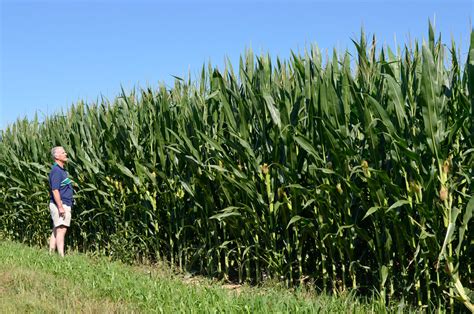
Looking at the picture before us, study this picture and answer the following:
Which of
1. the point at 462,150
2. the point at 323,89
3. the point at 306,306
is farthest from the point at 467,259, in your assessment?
the point at 323,89

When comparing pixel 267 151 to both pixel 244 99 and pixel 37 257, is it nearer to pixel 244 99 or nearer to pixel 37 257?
pixel 244 99

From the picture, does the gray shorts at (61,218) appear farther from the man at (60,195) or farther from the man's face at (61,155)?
the man's face at (61,155)

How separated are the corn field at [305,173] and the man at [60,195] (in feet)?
1.10

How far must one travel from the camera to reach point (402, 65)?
491 cm

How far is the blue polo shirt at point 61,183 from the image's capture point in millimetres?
8969

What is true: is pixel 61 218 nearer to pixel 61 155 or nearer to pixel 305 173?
pixel 61 155

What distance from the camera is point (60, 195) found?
9.17m

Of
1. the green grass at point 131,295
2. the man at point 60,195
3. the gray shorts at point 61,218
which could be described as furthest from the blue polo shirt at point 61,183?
the green grass at point 131,295

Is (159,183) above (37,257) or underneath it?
above

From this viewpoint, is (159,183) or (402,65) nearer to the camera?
(402,65)

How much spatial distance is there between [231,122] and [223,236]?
1.66 meters

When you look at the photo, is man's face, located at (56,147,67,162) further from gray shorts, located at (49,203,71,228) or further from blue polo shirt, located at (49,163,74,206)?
gray shorts, located at (49,203,71,228)

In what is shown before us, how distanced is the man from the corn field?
13.2 inches

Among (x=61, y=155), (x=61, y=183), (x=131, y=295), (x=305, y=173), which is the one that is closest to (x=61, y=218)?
(x=61, y=183)
